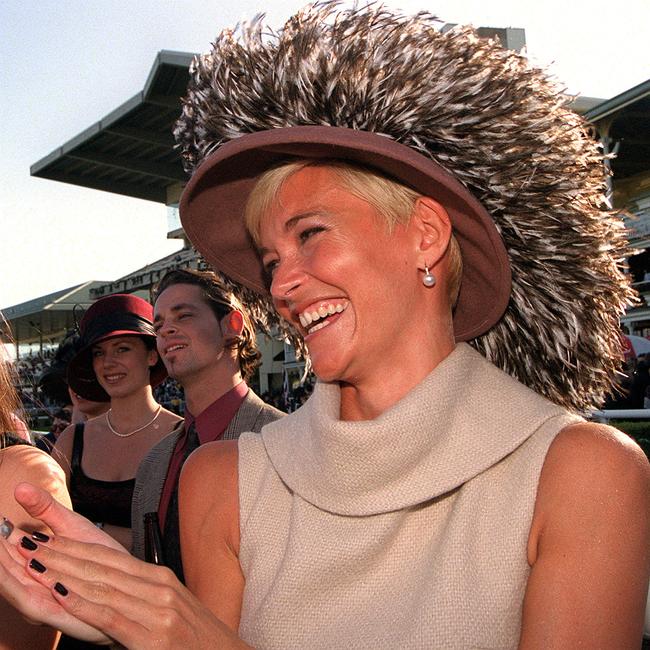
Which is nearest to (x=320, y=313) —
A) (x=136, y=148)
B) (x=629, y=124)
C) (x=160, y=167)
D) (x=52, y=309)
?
(x=629, y=124)

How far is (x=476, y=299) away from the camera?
2102 millimetres

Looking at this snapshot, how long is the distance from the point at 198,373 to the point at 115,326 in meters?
0.88

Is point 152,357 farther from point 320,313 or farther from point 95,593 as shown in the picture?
point 95,593

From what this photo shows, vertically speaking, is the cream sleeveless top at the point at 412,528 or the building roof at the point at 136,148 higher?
the building roof at the point at 136,148

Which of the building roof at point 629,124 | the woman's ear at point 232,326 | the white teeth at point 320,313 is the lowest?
the woman's ear at point 232,326

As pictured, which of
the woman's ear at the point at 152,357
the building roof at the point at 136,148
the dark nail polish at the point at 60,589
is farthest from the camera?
the building roof at the point at 136,148

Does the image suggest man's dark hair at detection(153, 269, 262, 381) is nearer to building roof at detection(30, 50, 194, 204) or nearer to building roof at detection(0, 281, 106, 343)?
building roof at detection(30, 50, 194, 204)

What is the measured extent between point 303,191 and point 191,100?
1.34 feet

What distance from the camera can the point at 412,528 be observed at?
1711 mm

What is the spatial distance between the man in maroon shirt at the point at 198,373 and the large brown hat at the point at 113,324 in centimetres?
40

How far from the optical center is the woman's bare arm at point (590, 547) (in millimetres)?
1456

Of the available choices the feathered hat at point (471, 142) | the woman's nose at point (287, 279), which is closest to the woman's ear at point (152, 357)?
the feathered hat at point (471, 142)

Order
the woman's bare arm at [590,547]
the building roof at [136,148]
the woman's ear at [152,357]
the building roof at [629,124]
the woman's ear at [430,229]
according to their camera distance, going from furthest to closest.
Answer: the building roof at [136,148]
the building roof at [629,124]
the woman's ear at [152,357]
the woman's ear at [430,229]
the woman's bare arm at [590,547]

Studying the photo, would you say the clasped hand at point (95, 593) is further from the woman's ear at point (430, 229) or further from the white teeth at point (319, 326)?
the woman's ear at point (430, 229)
